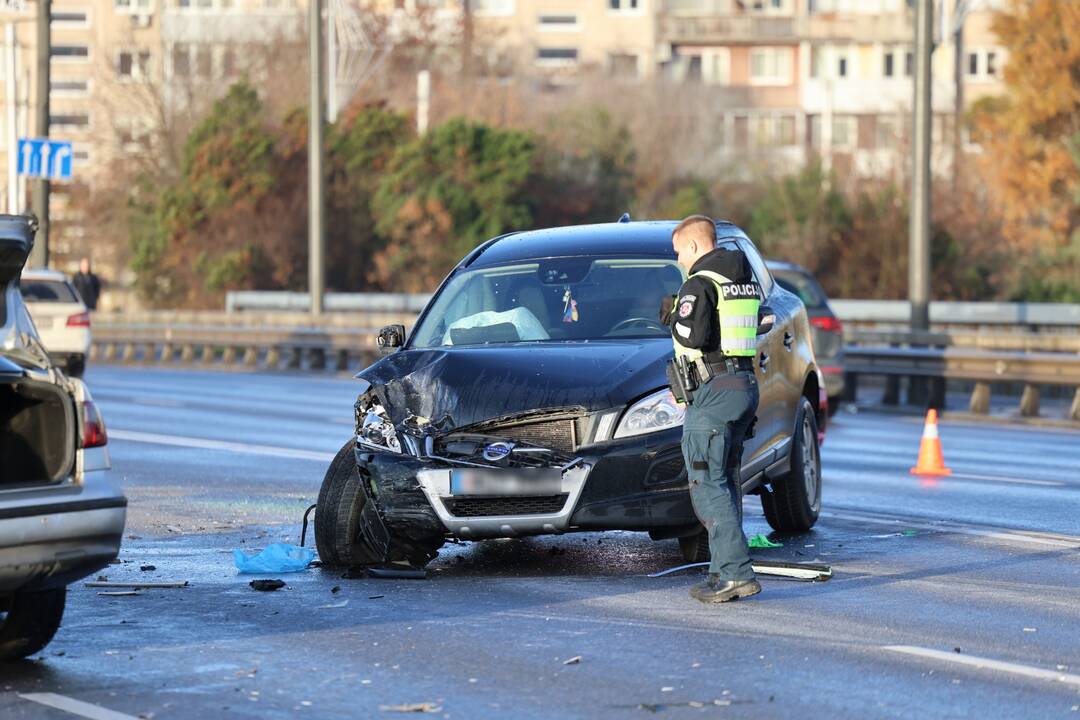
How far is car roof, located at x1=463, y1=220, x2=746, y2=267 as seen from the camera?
36.4 ft

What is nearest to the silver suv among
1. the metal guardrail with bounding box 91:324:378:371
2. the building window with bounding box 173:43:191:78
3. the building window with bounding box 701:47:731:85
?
the metal guardrail with bounding box 91:324:378:371

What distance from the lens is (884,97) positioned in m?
83.3

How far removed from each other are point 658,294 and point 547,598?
2207 millimetres

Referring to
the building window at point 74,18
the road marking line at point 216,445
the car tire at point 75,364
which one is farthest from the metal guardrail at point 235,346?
the building window at point 74,18

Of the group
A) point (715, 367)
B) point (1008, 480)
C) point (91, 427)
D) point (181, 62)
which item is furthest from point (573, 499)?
point (181, 62)

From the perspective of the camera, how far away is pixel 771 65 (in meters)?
86.4

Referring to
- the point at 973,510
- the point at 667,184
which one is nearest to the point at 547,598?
the point at 973,510

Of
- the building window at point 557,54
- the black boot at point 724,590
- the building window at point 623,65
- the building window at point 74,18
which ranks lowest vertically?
the black boot at point 724,590

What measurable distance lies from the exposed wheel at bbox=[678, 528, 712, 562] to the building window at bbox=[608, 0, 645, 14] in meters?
80.8

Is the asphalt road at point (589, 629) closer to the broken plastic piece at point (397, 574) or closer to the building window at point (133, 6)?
the broken plastic piece at point (397, 574)

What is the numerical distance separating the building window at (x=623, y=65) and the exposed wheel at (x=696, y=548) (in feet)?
211

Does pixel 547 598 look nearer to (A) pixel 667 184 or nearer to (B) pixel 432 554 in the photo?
(B) pixel 432 554

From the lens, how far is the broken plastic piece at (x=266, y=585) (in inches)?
373

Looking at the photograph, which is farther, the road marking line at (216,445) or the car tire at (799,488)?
the road marking line at (216,445)
